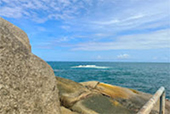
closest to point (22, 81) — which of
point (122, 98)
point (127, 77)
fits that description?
point (122, 98)

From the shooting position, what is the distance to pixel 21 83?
2486 millimetres

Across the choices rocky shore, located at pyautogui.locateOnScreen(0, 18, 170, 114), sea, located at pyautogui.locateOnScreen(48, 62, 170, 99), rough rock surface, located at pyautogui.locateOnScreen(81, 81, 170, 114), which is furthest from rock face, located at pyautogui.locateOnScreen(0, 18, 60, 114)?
sea, located at pyautogui.locateOnScreen(48, 62, 170, 99)

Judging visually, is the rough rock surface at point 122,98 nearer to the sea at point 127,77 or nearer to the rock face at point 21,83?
the rock face at point 21,83

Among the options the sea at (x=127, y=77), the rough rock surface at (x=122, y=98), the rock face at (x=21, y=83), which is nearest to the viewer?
the rock face at (x=21, y=83)

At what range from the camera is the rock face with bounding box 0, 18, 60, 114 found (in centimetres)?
226

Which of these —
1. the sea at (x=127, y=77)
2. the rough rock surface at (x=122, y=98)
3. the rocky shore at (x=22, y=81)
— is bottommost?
the sea at (x=127, y=77)

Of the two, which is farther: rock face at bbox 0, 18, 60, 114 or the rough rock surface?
the rough rock surface

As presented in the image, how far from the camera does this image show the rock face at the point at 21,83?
7.41 ft

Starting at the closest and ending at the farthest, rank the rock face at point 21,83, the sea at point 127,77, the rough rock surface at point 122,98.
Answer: the rock face at point 21,83
the rough rock surface at point 122,98
the sea at point 127,77

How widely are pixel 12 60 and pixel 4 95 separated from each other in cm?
61

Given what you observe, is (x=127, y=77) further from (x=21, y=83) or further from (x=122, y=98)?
(x=21, y=83)

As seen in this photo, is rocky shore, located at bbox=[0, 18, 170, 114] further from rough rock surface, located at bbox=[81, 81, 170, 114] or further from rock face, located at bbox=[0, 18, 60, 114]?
rough rock surface, located at bbox=[81, 81, 170, 114]

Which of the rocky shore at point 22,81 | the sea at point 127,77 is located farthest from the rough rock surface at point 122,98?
the sea at point 127,77

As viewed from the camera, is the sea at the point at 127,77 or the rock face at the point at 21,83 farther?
the sea at the point at 127,77
